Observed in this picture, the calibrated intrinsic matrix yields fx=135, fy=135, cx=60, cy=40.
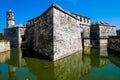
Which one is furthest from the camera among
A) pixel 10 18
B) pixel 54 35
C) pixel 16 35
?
pixel 10 18

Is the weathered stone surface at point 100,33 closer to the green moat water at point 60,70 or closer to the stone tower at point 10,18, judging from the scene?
the green moat water at point 60,70

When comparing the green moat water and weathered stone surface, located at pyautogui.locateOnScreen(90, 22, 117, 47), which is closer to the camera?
the green moat water

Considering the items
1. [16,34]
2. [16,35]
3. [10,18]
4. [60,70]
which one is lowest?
[60,70]

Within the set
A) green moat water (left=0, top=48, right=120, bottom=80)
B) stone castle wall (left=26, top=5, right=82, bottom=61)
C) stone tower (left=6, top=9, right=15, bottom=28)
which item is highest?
stone tower (left=6, top=9, right=15, bottom=28)

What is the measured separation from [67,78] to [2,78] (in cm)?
363

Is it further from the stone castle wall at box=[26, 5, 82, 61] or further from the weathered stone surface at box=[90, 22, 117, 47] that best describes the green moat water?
the weathered stone surface at box=[90, 22, 117, 47]

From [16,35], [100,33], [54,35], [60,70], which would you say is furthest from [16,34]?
[60,70]

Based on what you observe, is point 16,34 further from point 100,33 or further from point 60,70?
point 60,70

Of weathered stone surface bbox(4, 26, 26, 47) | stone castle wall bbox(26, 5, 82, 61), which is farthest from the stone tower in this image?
stone castle wall bbox(26, 5, 82, 61)

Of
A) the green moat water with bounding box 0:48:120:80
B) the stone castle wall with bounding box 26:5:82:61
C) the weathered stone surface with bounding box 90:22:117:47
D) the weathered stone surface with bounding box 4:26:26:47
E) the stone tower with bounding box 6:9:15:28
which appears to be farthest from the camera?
the stone tower with bounding box 6:9:15:28

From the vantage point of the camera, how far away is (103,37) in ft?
96.0

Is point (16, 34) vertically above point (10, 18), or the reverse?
point (10, 18)

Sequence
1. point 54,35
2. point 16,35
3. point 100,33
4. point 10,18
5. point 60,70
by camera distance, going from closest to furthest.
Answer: point 60,70
point 54,35
point 16,35
point 100,33
point 10,18

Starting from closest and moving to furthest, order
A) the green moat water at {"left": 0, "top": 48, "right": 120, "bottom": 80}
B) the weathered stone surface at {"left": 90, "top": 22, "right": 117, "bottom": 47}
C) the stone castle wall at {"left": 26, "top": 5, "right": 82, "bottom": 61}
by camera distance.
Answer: the green moat water at {"left": 0, "top": 48, "right": 120, "bottom": 80}
the stone castle wall at {"left": 26, "top": 5, "right": 82, "bottom": 61}
the weathered stone surface at {"left": 90, "top": 22, "right": 117, "bottom": 47}
